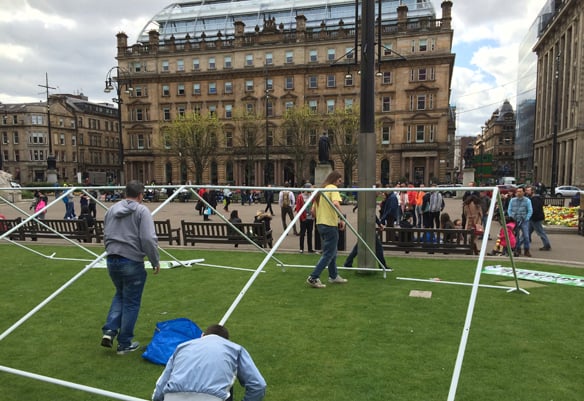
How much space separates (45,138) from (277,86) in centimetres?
5529

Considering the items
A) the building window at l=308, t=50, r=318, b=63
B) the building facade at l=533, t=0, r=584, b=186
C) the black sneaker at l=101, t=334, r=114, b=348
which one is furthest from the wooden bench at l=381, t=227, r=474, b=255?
the building window at l=308, t=50, r=318, b=63

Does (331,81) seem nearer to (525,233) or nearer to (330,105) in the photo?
(330,105)

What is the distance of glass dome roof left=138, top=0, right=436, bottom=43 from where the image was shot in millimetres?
64500

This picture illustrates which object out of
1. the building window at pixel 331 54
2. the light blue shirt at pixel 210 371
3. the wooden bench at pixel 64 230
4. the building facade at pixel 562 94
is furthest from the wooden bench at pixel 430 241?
the building window at pixel 331 54

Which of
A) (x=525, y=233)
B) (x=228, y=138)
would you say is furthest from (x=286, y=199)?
(x=228, y=138)

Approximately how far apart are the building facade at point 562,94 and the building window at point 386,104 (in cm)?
1984

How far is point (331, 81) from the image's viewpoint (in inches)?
2381

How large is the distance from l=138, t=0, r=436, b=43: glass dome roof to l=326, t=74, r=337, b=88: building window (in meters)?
9.86

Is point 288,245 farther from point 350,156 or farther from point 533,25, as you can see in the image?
point 533,25

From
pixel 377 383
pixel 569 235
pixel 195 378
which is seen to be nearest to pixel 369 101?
pixel 377 383

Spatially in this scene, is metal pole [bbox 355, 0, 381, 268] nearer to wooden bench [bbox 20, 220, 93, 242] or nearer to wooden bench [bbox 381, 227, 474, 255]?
wooden bench [bbox 381, 227, 474, 255]

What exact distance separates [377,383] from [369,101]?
591 centimetres

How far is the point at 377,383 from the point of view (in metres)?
4.54

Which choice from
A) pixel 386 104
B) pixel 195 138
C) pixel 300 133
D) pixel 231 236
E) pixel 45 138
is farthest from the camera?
pixel 45 138
